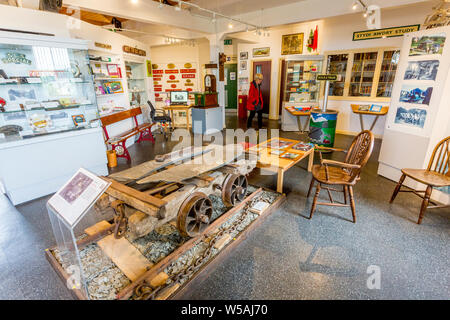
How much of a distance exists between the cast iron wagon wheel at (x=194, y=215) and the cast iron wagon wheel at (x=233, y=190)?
11.6 inches

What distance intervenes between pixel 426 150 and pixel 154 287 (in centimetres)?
375

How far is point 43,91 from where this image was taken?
10.8 ft

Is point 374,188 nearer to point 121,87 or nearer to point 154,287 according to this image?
point 154,287

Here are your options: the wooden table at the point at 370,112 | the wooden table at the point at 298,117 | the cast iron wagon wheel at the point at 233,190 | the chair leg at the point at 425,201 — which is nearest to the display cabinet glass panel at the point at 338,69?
the wooden table at the point at 370,112

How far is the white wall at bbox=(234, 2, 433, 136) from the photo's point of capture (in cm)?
532

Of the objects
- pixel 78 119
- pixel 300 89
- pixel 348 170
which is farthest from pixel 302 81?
pixel 78 119

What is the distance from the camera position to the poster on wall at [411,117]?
324 centimetres

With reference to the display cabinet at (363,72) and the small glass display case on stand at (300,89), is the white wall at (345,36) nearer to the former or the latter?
the display cabinet at (363,72)

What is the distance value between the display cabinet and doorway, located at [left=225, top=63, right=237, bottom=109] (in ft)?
16.4

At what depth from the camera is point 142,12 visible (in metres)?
4.97

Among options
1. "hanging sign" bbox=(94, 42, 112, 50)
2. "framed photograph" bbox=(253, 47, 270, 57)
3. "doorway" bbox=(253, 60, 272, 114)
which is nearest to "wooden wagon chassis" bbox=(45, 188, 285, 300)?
"hanging sign" bbox=(94, 42, 112, 50)

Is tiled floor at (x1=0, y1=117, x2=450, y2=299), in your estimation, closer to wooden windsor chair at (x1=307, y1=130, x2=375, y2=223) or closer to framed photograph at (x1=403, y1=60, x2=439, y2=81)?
wooden windsor chair at (x1=307, y1=130, x2=375, y2=223)
